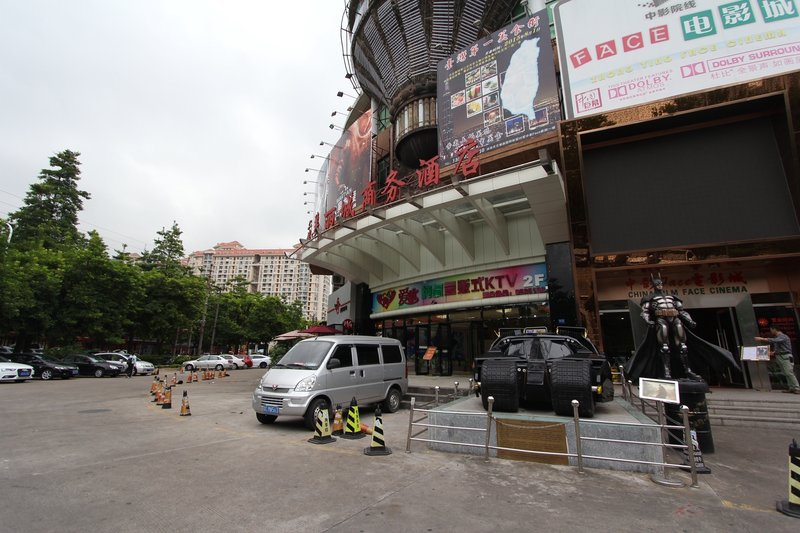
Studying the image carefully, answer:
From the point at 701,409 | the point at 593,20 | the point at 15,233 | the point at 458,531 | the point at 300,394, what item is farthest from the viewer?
the point at 15,233

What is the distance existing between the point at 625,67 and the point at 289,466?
17.1 meters

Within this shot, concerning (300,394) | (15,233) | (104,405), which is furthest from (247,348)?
(300,394)

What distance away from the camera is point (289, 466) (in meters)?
5.83

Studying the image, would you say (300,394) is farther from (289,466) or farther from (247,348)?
(247,348)

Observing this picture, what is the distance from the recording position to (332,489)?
4.84m

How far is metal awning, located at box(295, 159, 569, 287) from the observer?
503 inches

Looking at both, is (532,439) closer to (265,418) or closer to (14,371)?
(265,418)

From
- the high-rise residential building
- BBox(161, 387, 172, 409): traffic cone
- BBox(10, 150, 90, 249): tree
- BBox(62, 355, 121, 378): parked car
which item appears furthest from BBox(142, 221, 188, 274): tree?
the high-rise residential building

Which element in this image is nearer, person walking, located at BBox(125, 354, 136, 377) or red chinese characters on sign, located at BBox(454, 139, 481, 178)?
red chinese characters on sign, located at BBox(454, 139, 481, 178)

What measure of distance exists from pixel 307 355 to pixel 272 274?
457 ft

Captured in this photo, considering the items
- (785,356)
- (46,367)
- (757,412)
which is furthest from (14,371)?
(785,356)

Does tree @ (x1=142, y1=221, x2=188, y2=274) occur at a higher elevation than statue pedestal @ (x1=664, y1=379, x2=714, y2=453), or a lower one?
higher

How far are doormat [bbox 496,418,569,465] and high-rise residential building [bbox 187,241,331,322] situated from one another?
122 metres

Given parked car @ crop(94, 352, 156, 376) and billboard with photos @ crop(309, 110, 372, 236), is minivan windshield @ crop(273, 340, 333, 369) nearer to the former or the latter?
billboard with photos @ crop(309, 110, 372, 236)
